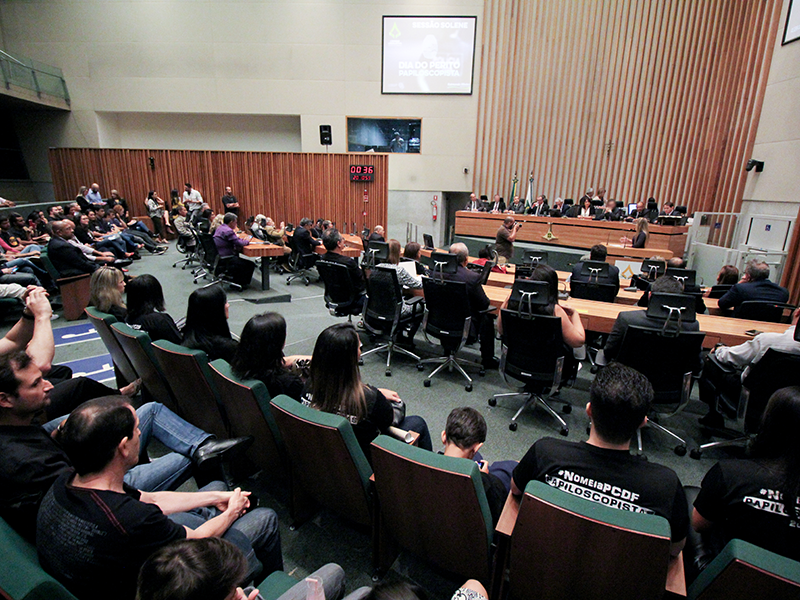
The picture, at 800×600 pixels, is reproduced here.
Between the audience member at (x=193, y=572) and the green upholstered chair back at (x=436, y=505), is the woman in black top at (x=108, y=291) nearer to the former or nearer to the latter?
the green upholstered chair back at (x=436, y=505)

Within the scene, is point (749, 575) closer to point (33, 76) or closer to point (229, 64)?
point (229, 64)

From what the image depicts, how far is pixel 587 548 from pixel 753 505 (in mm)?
612

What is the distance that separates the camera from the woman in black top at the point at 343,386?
193cm

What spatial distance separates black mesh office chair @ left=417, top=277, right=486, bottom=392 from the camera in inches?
147

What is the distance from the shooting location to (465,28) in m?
11.7

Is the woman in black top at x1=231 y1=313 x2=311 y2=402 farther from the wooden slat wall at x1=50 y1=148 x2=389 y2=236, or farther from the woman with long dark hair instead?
the wooden slat wall at x1=50 y1=148 x2=389 y2=236

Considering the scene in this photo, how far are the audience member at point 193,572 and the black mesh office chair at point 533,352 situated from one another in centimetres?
247

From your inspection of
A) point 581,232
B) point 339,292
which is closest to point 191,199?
point 339,292

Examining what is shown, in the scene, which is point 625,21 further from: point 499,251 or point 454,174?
point 499,251

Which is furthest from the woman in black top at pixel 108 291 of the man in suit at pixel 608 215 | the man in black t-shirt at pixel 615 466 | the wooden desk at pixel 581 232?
the man in suit at pixel 608 215

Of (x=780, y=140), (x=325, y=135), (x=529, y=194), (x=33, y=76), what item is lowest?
(x=529, y=194)

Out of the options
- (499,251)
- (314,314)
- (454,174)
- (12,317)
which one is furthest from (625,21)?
(12,317)

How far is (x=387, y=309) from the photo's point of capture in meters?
4.18

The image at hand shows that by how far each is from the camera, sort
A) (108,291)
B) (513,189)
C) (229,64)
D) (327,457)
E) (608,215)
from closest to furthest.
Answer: (327,457), (108,291), (608,215), (229,64), (513,189)
